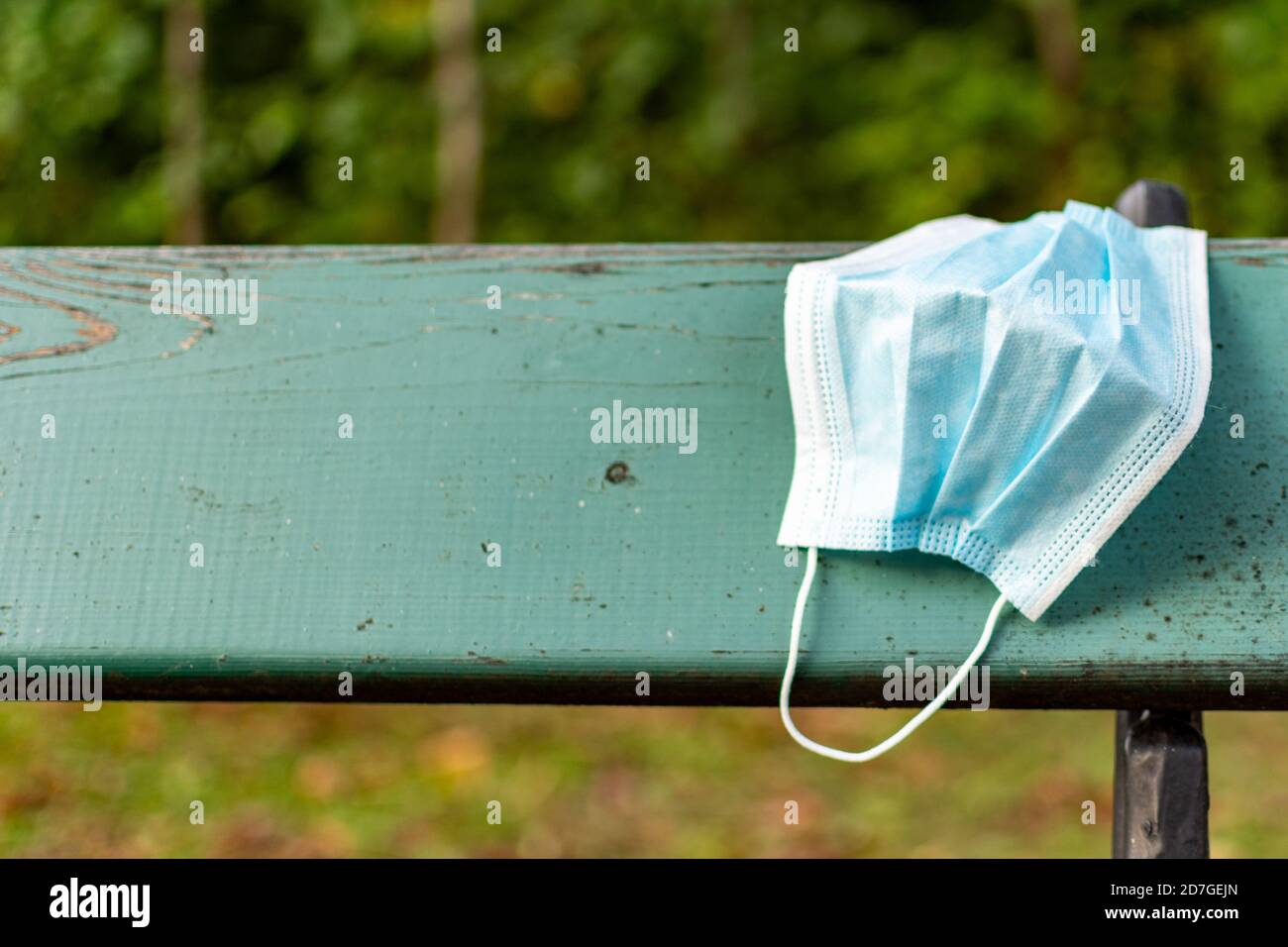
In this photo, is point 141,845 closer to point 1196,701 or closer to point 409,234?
point 1196,701

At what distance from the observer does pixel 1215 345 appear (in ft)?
3.89

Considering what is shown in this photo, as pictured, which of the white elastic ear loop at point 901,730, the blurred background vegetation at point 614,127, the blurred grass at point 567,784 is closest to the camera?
the white elastic ear loop at point 901,730

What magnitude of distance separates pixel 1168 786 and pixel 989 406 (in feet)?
1.36

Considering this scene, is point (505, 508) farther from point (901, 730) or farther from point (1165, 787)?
point (1165, 787)

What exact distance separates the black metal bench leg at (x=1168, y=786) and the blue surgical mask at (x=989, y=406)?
215 millimetres

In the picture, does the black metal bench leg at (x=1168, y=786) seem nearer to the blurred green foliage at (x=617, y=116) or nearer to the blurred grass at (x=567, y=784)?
the blurred grass at (x=567, y=784)

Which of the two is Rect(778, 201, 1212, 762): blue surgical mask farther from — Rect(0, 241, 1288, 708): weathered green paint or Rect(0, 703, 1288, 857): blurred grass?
Rect(0, 703, 1288, 857): blurred grass

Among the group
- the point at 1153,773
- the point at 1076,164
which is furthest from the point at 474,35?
the point at 1153,773

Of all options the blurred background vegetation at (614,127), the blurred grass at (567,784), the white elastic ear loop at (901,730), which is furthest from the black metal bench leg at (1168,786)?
the blurred background vegetation at (614,127)

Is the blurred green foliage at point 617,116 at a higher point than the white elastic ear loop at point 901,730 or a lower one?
higher

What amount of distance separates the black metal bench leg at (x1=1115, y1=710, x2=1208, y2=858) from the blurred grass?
3.95ft

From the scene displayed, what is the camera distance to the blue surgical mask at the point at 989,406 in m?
1.06

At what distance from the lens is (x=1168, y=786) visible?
1.15m

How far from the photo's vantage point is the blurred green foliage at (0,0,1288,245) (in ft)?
12.9
